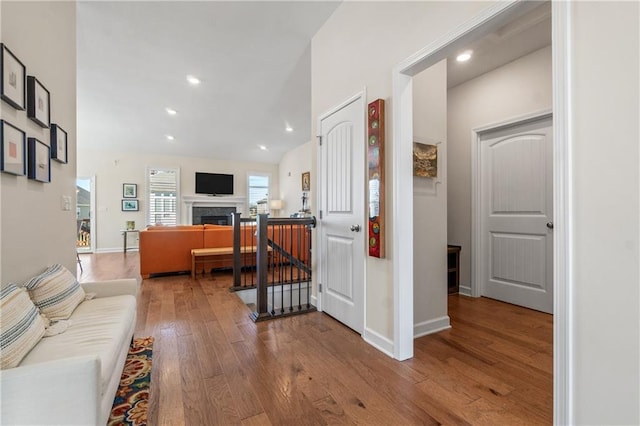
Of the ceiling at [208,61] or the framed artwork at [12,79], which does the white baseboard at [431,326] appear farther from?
the framed artwork at [12,79]

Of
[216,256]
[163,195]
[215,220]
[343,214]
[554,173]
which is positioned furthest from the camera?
[215,220]

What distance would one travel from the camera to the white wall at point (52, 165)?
63.0 inches

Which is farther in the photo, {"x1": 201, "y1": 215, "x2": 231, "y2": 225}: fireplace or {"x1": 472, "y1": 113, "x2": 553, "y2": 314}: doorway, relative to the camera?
{"x1": 201, "y1": 215, "x2": 231, "y2": 225}: fireplace

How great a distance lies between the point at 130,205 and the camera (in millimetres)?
7672

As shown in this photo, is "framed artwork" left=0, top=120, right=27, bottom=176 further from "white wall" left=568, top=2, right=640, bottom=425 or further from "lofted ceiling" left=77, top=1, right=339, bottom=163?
"white wall" left=568, top=2, right=640, bottom=425

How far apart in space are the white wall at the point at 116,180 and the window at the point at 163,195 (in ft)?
0.45

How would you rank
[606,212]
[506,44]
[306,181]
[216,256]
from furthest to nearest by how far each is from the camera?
[306,181]
[216,256]
[506,44]
[606,212]

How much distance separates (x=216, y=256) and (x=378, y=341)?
11.0ft

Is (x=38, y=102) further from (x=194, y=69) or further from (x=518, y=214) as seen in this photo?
(x=518, y=214)

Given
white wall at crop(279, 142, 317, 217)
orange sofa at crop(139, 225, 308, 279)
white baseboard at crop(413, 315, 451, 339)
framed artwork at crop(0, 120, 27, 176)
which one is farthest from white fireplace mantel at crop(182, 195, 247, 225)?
white baseboard at crop(413, 315, 451, 339)

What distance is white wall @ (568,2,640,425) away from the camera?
1011 mm

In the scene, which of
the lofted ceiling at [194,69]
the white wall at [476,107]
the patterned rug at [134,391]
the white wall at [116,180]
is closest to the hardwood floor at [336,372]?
the patterned rug at [134,391]

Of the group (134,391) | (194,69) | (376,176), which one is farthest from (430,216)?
(194,69)

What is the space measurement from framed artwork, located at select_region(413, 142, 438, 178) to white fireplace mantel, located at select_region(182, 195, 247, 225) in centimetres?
720
